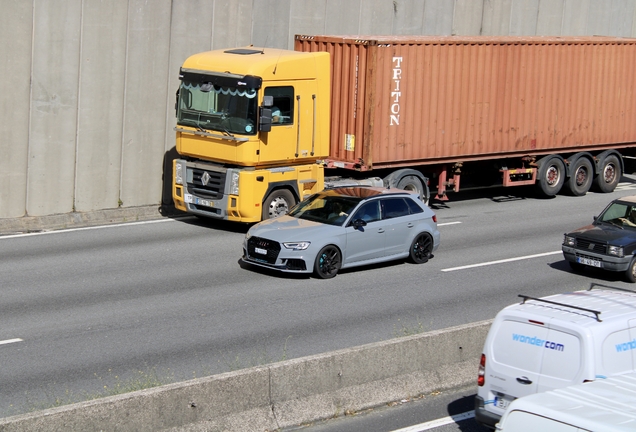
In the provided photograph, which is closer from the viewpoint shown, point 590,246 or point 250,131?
point 590,246

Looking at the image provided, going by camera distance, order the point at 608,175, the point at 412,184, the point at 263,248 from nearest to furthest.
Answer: the point at 263,248 → the point at 412,184 → the point at 608,175

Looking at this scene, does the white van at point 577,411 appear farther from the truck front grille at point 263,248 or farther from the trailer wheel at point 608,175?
the trailer wheel at point 608,175

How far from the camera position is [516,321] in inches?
366

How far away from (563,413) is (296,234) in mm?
10256

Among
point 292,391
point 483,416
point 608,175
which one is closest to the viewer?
point 483,416

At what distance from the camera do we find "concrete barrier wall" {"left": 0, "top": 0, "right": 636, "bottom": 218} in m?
20.2

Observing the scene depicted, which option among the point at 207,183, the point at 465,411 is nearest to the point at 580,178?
the point at 207,183

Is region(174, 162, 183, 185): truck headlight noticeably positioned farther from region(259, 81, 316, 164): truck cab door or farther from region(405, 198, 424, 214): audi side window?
region(405, 198, 424, 214): audi side window

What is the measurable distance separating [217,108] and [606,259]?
851 cm

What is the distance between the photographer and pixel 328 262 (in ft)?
54.9

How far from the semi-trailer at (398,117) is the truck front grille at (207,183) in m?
0.03

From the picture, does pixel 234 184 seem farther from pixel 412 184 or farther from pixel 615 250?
pixel 615 250

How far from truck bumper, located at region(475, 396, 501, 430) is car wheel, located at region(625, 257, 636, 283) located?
8621 millimetres

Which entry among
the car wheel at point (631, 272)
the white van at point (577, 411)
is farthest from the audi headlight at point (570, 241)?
the white van at point (577, 411)
